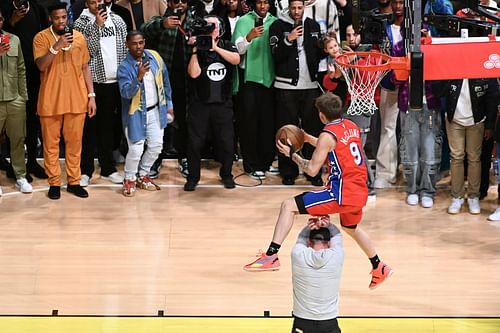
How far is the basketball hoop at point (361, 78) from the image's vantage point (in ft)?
31.0

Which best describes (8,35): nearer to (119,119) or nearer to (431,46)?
(119,119)

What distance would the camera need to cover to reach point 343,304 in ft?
31.3

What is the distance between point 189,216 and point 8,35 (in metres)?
2.64

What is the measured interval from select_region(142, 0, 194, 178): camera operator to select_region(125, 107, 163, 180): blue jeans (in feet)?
1.90

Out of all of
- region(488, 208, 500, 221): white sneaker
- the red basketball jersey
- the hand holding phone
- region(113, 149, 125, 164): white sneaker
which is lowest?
region(488, 208, 500, 221): white sneaker

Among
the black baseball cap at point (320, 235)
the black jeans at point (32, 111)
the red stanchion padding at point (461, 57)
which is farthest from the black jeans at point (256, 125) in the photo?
the black baseball cap at point (320, 235)

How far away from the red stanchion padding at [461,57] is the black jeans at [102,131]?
17.0 feet

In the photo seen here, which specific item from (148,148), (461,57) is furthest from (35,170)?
(461,57)

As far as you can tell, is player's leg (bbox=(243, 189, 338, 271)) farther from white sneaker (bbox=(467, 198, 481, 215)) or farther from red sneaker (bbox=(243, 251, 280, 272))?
white sneaker (bbox=(467, 198, 481, 215))

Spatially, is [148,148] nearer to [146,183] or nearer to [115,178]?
[146,183]

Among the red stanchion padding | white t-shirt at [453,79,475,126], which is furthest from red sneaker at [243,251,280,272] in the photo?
white t-shirt at [453,79,475,126]

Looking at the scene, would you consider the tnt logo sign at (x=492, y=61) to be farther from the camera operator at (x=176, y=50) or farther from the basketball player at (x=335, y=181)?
the camera operator at (x=176, y=50)

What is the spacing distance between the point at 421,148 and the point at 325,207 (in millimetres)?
2877

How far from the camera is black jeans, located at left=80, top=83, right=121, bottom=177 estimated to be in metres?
12.2
